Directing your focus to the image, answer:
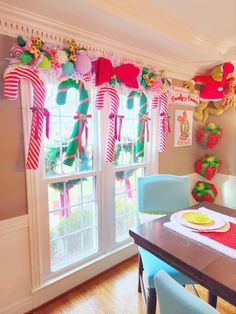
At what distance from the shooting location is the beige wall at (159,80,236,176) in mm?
2631

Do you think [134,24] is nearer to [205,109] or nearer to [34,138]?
[34,138]

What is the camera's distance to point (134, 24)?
1.54 m

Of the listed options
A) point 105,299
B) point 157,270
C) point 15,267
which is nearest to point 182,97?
point 157,270

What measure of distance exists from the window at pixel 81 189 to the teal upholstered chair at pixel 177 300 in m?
1.14

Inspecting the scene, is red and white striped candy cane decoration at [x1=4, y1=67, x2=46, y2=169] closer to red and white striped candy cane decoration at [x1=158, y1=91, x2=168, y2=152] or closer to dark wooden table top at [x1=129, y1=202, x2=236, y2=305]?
dark wooden table top at [x1=129, y1=202, x2=236, y2=305]

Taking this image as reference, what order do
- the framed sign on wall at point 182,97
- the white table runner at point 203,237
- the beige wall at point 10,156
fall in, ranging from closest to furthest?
the white table runner at point 203,237 → the beige wall at point 10,156 → the framed sign on wall at point 182,97

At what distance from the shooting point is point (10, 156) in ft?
4.68

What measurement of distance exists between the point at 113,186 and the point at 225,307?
1324 mm

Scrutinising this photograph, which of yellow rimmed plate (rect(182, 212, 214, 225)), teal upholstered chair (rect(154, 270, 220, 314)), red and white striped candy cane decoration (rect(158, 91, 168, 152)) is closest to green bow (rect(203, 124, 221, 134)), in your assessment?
red and white striped candy cane decoration (rect(158, 91, 168, 152))

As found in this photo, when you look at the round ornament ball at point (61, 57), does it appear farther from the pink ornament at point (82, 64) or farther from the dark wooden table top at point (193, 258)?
the dark wooden table top at point (193, 258)

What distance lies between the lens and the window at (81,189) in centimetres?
164

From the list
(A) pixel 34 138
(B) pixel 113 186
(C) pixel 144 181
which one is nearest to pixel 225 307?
(C) pixel 144 181

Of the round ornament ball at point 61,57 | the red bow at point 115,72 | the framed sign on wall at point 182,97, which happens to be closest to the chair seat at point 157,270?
the red bow at point 115,72

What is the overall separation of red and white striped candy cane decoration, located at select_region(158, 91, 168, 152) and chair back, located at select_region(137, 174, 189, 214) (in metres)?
0.58
